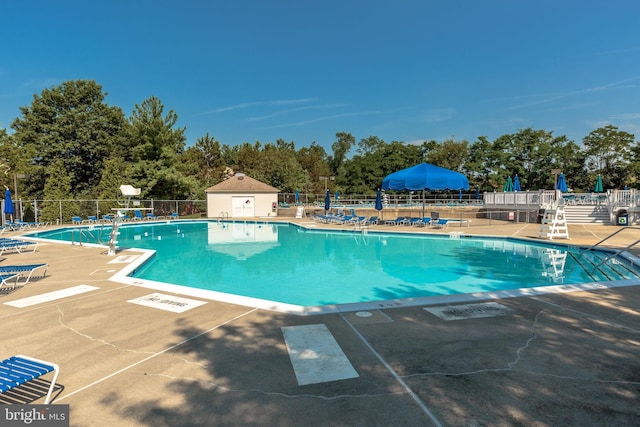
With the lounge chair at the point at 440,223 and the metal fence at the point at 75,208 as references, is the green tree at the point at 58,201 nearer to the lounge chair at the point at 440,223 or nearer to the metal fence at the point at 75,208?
the metal fence at the point at 75,208

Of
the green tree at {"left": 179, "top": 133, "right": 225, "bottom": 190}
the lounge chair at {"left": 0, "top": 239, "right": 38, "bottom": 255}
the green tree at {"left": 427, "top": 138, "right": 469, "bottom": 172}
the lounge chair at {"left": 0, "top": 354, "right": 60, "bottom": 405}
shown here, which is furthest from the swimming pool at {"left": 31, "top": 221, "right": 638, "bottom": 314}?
the green tree at {"left": 427, "top": 138, "right": 469, "bottom": 172}

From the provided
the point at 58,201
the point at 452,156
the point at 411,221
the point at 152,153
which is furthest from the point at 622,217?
the point at 58,201

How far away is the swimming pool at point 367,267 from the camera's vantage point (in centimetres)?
857

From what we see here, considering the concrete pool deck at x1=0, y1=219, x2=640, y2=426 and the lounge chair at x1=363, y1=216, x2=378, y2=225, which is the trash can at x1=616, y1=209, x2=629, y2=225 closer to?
the lounge chair at x1=363, y1=216, x2=378, y2=225

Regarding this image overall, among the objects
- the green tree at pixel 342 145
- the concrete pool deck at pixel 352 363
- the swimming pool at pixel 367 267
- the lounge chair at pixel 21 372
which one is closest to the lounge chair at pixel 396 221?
the swimming pool at pixel 367 267

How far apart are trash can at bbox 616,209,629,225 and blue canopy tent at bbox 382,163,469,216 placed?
8.17 meters

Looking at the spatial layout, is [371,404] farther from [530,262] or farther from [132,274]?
[530,262]

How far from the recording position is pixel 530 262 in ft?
37.7

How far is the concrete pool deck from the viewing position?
2691mm

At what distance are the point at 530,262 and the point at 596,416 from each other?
400 inches

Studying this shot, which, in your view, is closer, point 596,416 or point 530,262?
point 596,416

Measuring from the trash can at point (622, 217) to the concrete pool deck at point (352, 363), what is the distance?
52.7 feet

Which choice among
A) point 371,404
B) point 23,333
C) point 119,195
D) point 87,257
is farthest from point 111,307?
point 119,195

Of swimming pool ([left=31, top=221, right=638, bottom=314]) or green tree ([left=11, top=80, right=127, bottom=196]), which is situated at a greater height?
green tree ([left=11, top=80, right=127, bottom=196])
